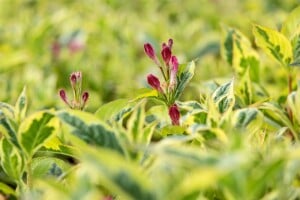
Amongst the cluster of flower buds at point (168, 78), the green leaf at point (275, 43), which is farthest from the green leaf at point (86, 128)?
the green leaf at point (275, 43)

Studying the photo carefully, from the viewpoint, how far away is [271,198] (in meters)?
1.03

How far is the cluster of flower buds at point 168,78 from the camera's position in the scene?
1354 millimetres

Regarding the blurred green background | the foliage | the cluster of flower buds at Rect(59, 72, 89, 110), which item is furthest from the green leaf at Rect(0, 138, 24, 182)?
the blurred green background

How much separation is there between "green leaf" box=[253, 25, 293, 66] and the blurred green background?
0.84 m

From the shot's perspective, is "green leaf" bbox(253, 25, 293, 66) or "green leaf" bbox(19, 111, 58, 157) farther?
"green leaf" bbox(253, 25, 293, 66)

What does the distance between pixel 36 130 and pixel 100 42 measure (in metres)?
2.19

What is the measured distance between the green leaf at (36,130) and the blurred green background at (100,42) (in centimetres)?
98

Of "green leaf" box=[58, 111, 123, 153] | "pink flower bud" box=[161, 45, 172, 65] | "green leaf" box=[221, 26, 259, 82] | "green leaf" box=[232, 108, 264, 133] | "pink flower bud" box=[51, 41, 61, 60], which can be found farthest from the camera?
"pink flower bud" box=[51, 41, 61, 60]

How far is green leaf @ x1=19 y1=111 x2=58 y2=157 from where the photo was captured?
4.00ft

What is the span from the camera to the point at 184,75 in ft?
4.83

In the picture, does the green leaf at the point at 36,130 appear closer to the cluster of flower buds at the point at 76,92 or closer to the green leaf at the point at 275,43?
the cluster of flower buds at the point at 76,92

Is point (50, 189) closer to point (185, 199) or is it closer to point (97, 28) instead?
point (185, 199)

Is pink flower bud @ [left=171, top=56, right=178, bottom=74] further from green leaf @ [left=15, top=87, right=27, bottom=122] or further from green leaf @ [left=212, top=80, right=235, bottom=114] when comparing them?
green leaf @ [left=15, top=87, right=27, bottom=122]

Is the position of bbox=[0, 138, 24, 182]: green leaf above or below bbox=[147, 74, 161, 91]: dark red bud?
below
